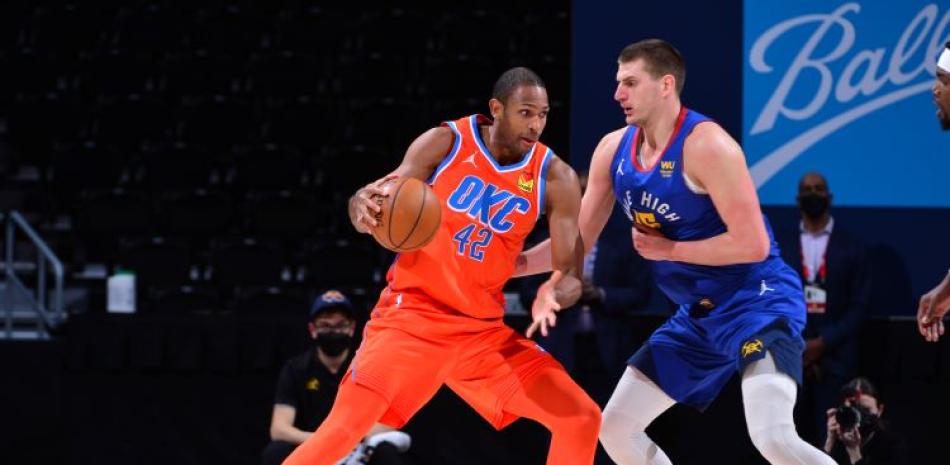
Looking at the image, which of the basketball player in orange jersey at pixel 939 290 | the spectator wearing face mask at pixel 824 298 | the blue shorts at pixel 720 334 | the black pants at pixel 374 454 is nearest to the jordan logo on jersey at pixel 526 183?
the blue shorts at pixel 720 334

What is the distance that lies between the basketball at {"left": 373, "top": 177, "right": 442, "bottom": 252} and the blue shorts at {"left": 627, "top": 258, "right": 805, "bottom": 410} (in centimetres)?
107

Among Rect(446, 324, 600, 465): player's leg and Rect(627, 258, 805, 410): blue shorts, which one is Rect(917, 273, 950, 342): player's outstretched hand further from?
Rect(446, 324, 600, 465): player's leg

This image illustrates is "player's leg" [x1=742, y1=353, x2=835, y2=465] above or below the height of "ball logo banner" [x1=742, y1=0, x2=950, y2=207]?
below

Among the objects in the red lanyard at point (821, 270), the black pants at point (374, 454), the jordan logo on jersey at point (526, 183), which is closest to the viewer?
the jordan logo on jersey at point (526, 183)

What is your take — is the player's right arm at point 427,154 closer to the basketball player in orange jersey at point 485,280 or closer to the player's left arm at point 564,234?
the basketball player in orange jersey at point 485,280

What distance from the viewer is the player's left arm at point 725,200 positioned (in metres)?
4.65

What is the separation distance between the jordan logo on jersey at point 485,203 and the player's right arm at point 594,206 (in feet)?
0.93

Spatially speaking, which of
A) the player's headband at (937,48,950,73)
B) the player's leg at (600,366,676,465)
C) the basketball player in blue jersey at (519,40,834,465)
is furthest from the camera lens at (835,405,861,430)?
the player's headband at (937,48,950,73)

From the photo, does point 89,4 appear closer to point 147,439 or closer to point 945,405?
point 147,439

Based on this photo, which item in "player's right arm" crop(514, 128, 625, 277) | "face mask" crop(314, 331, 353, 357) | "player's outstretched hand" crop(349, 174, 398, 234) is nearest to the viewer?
"player's outstretched hand" crop(349, 174, 398, 234)

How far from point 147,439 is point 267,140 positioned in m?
3.90

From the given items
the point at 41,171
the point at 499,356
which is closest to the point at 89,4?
the point at 41,171

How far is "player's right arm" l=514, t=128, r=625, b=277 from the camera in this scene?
512cm

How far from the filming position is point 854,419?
6027mm
